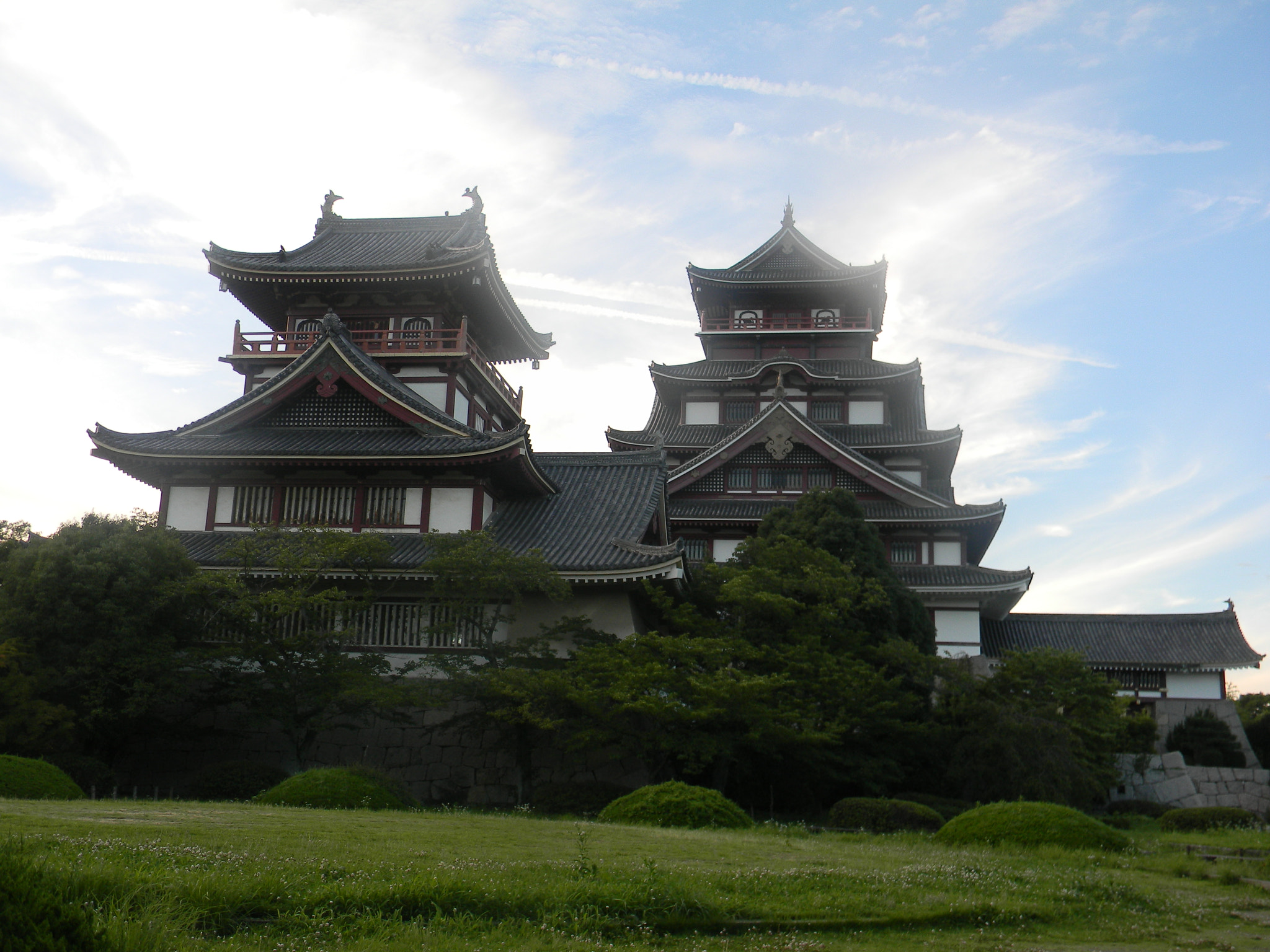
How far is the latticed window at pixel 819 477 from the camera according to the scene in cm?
4238

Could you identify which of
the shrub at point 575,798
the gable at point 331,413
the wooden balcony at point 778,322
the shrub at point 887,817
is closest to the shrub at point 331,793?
the shrub at point 575,798

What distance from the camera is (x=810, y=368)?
4831 centimetres

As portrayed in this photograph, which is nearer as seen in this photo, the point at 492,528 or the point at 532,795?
the point at 532,795

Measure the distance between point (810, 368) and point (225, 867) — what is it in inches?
1668

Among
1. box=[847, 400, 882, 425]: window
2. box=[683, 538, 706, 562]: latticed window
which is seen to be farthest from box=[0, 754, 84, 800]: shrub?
box=[847, 400, 882, 425]: window

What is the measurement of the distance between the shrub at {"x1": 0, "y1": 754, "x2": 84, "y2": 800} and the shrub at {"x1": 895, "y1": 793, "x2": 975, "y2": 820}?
1598 centimetres

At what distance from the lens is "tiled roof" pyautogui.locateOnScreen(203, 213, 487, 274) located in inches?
1345

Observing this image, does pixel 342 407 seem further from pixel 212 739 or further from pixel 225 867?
pixel 225 867

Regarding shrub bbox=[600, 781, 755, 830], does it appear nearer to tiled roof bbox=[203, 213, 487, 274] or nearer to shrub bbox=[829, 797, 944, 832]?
shrub bbox=[829, 797, 944, 832]

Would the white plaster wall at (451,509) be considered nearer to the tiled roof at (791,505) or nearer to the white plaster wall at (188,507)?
the white plaster wall at (188,507)

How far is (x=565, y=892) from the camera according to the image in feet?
27.6

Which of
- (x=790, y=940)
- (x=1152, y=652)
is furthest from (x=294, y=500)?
(x=1152, y=652)

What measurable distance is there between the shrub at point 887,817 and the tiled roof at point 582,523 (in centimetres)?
675

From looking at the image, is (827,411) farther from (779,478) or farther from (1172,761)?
(1172,761)
